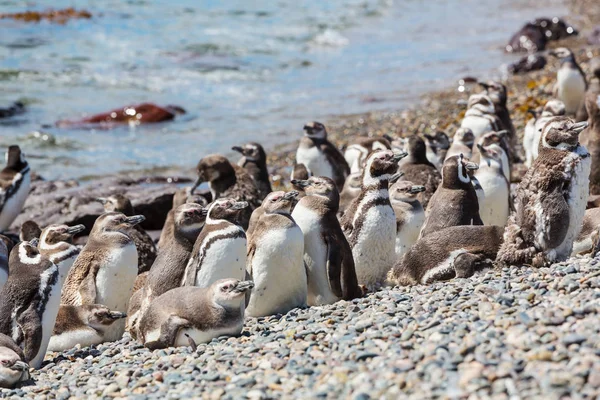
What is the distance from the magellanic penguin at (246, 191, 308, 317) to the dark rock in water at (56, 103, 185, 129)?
48.2ft

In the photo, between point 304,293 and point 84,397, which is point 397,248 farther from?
point 84,397

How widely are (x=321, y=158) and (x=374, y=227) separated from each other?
204 inches

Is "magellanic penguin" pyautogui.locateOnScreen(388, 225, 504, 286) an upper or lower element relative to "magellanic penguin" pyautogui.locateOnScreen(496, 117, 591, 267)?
lower

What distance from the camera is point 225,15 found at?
142ft

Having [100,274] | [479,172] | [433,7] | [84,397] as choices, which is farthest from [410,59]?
[84,397]

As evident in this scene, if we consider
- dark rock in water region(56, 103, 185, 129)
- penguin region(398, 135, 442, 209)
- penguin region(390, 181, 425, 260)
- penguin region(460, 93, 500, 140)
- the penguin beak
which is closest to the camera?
the penguin beak

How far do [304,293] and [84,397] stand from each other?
2.53 metres

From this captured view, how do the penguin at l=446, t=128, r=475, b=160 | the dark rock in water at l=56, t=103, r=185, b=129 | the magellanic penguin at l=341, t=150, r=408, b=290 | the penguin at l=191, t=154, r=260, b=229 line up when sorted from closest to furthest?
the magellanic penguin at l=341, t=150, r=408, b=290
the penguin at l=191, t=154, r=260, b=229
the penguin at l=446, t=128, r=475, b=160
the dark rock in water at l=56, t=103, r=185, b=129

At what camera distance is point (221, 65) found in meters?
31.2

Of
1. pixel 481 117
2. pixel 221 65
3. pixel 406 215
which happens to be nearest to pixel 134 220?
pixel 406 215

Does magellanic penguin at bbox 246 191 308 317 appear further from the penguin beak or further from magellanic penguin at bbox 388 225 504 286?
the penguin beak

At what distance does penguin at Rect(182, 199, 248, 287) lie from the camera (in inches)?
330

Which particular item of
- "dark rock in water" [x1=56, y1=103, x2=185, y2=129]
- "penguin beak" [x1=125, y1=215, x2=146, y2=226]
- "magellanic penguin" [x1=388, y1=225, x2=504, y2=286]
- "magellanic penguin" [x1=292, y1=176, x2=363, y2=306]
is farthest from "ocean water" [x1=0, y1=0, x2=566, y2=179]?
"magellanic penguin" [x1=388, y1=225, x2=504, y2=286]

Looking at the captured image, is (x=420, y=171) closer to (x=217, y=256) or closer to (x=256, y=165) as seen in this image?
(x=256, y=165)
